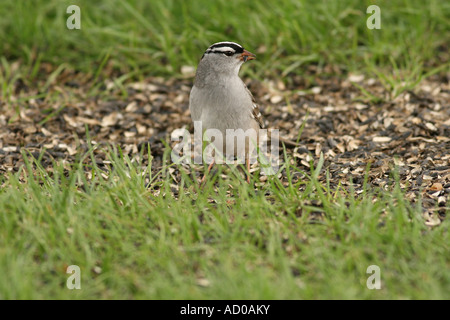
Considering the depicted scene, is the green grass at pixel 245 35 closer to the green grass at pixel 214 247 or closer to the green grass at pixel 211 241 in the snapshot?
the green grass at pixel 211 241

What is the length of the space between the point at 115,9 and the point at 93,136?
2.43 meters

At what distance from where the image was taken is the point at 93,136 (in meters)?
6.58

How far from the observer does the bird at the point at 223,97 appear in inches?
206

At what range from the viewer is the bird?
5.24 metres

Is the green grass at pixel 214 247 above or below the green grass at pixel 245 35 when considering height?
below

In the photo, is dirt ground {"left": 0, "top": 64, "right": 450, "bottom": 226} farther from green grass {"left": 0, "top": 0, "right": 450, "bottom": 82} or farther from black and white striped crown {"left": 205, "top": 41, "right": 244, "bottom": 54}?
black and white striped crown {"left": 205, "top": 41, "right": 244, "bottom": 54}

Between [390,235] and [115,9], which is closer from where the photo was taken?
[390,235]

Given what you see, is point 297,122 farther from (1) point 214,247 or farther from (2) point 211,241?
(1) point 214,247

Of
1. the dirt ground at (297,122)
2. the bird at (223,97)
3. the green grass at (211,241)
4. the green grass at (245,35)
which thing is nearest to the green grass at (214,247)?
the green grass at (211,241)

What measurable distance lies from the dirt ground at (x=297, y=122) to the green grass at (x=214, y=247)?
0.97 m

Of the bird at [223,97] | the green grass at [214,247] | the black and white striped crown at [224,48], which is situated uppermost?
the black and white striped crown at [224,48]

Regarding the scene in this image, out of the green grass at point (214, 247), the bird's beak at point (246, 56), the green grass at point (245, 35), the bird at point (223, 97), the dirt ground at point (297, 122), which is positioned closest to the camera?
the green grass at point (214, 247)
